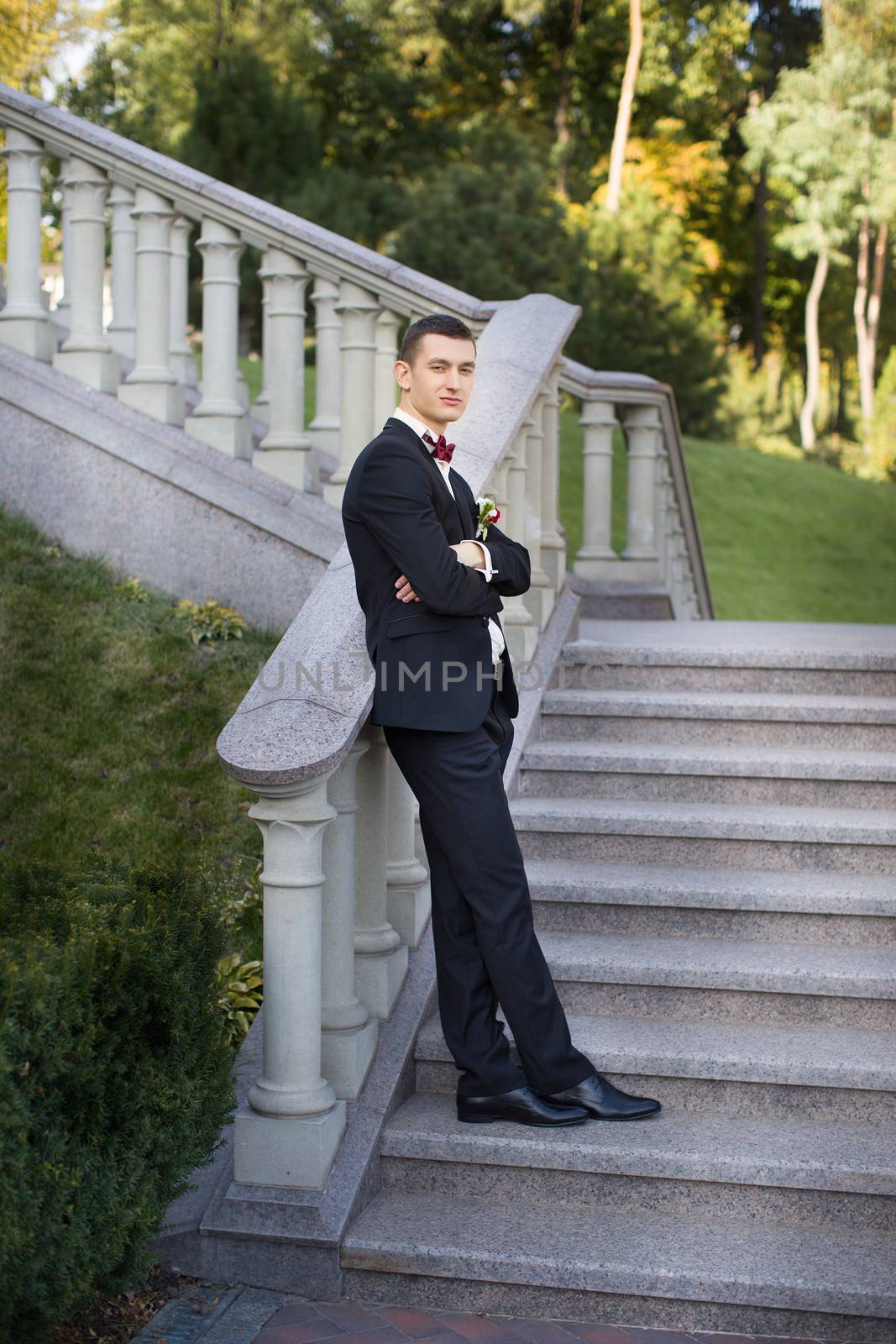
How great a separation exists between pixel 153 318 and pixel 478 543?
3.35 meters

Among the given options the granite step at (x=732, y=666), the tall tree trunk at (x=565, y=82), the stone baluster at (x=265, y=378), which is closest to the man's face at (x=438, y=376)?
the granite step at (x=732, y=666)

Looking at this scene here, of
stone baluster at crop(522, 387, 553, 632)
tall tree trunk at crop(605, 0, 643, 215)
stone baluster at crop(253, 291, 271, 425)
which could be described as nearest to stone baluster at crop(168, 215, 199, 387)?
stone baluster at crop(253, 291, 271, 425)

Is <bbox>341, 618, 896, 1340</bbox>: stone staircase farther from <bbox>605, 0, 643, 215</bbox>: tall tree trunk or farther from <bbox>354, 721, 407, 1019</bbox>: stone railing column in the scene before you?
<bbox>605, 0, 643, 215</bbox>: tall tree trunk

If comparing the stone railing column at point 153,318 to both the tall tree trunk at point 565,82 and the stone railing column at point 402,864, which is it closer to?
the stone railing column at point 402,864

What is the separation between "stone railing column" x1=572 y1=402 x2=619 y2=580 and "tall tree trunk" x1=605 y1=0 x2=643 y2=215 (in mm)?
22175

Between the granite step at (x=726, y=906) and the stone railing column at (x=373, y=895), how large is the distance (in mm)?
712

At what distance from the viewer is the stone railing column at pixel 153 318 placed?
6039mm

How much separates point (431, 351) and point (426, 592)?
0.60 metres

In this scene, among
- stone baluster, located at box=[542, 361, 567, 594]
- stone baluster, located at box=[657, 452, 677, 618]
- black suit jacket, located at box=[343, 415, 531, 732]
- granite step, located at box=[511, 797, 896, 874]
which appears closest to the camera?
black suit jacket, located at box=[343, 415, 531, 732]

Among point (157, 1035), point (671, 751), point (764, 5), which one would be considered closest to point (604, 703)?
point (671, 751)

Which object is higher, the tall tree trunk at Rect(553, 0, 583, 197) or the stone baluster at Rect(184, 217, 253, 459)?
the tall tree trunk at Rect(553, 0, 583, 197)

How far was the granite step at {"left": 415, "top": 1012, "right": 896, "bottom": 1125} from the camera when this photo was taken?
3.63 metres

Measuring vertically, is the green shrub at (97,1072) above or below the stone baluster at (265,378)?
below

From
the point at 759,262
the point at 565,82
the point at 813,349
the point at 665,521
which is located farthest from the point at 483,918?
the point at 759,262
